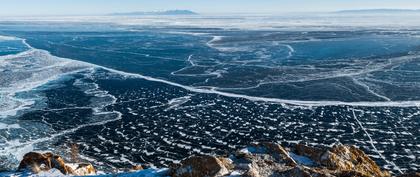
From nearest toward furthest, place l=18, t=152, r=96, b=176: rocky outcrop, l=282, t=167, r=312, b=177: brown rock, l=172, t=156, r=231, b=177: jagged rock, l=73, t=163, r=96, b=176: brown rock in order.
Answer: l=282, t=167, r=312, b=177: brown rock
l=172, t=156, r=231, b=177: jagged rock
l=18, t=152, r=96, b=176: rocky outcrop
l=73, t=163, r=96, b=176: brown rock

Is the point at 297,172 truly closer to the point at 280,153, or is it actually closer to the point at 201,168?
the point at 280,153

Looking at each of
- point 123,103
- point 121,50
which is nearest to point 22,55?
point 121,50

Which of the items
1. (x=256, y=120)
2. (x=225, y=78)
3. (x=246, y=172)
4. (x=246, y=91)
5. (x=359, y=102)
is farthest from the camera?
A: (x=225, y=78)

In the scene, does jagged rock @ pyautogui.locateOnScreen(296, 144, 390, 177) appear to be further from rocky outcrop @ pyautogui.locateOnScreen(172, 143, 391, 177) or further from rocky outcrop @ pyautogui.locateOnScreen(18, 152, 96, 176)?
rocky outcrop @ pyautogui.locateOnScreen(18, 152, 96, 176)

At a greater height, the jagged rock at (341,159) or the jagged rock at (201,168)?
the jagged rock at (201,168)

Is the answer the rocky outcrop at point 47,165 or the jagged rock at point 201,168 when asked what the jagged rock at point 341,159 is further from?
the rocky outcrop at point 47,165

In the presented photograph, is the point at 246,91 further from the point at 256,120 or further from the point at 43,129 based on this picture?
the point at 43,129

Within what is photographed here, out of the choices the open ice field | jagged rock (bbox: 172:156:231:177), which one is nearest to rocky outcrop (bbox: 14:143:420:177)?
jagged rock (bbox: 172:156:231:177)

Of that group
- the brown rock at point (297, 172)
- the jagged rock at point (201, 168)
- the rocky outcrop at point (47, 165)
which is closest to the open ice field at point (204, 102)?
the rocky outcrop at point (47, 165)
